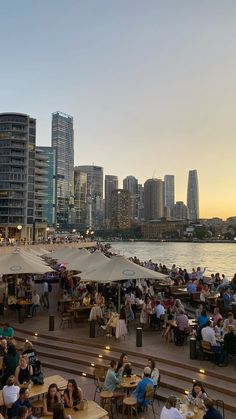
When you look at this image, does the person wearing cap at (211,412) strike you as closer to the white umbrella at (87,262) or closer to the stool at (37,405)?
the stool at (37,405)

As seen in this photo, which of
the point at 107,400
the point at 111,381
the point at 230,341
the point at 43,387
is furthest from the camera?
the point at 230,341

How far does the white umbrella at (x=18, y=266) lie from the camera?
56.6 feet

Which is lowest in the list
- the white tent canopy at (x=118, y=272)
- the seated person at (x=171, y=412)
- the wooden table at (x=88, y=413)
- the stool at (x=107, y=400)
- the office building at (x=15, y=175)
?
the stool at (x=107, y=400)

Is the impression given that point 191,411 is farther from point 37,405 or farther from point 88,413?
point 37,405

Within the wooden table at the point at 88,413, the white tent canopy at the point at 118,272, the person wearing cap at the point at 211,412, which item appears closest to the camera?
the person wearing cap at the point at 211,412

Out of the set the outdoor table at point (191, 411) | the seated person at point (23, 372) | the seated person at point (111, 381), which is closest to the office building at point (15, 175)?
the seated person at point (23, 372)

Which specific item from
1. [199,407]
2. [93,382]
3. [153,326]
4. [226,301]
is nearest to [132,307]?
[153,326]

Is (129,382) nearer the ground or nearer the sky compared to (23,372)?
nearer the ground

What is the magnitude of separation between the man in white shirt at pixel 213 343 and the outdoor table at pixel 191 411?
12.9 ft

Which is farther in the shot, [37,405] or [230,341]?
[230,341]

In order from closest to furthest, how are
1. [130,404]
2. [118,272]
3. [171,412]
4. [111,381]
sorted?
1. [171,412]
2. [130,404]
3. [111,381]
4. [118,272]

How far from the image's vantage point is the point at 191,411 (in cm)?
803

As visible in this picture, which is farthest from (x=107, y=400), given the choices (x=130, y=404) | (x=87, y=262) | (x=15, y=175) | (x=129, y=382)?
(x=15, y=175)

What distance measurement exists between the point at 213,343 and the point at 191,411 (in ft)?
13.6
